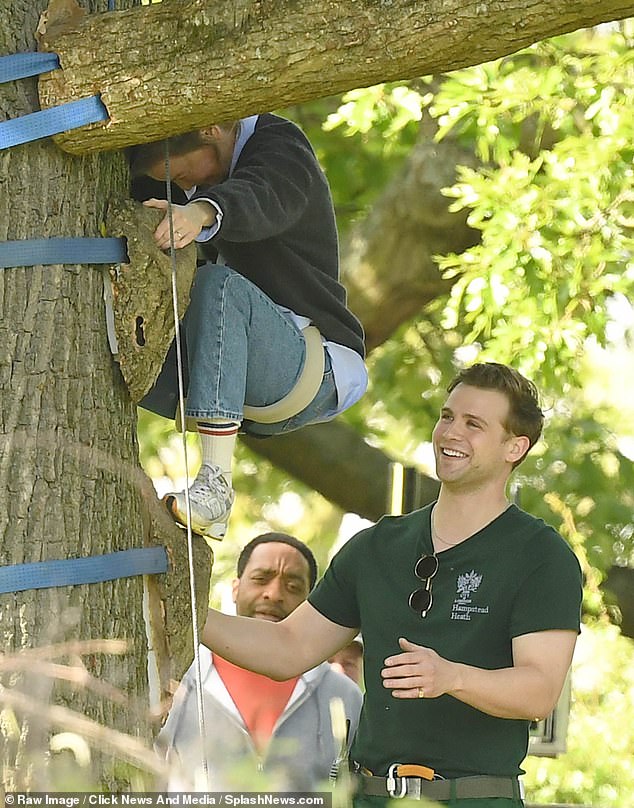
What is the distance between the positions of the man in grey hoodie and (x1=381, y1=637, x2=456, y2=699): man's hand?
0.40 m

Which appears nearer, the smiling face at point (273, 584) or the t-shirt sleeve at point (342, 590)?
the t-shirt sleeve at point (342, 590)

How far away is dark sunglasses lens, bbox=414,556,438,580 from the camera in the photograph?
3.59 metres

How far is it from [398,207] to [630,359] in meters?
7.34

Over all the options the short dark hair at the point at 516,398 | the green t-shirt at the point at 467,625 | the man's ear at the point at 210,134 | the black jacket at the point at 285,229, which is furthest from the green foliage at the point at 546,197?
the man's ear at the point at 210,134

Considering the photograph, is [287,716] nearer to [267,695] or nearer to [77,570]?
[267,695]

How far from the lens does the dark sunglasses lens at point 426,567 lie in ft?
11.8

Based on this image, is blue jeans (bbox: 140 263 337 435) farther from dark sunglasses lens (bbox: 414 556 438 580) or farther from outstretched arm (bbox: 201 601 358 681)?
outstretched arm (bbox: 201 601 358 681)

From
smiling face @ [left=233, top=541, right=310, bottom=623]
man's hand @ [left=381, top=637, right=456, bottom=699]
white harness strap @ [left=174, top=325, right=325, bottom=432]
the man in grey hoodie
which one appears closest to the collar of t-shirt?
the man in grey hoodie

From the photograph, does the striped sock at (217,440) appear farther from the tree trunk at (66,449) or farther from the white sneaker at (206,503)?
the tree trunk at (66,449)

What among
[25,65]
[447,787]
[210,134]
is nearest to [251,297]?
[210,134]

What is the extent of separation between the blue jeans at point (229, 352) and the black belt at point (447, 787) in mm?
953

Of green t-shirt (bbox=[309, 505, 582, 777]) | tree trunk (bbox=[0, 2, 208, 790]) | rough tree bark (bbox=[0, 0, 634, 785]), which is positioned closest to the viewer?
rough tree bark (bbox=[0, 0, 634, 785])

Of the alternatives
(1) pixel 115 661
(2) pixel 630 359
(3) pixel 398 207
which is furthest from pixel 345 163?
(2) pixel 630 359

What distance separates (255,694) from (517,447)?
1091 mm
